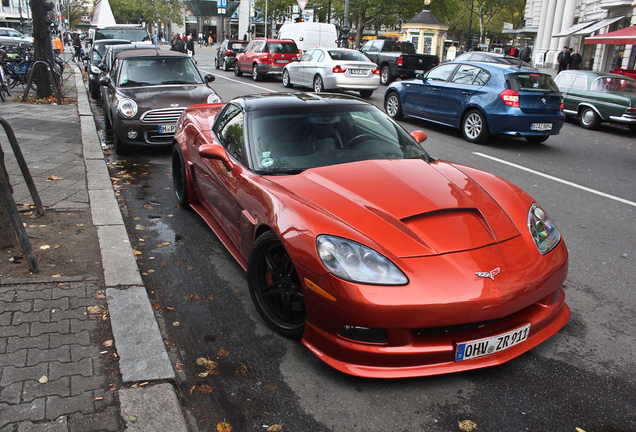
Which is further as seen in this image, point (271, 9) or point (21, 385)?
point (271, 9)

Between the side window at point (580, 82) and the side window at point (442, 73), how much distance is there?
14.9 feet

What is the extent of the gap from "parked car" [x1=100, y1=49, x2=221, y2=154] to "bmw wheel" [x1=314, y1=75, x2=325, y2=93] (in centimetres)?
832

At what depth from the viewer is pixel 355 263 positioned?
277cm

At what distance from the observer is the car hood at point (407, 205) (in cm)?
292

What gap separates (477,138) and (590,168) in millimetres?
2385

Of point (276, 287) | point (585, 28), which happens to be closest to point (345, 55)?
point (276, 287)

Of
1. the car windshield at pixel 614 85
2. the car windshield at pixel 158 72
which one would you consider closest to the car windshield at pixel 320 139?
Result: the car windshield at pixel 158 72

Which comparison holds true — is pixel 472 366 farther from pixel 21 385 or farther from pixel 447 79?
pixel 447 79

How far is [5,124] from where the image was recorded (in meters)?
4.59

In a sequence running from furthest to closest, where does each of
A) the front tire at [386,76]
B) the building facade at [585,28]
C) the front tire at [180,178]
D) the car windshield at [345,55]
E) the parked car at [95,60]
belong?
the building facade at [585,28] → the front tire at [386,76] → the car windshield at [345,55] → the parked car at [95,60] → the front tire at [180,178]

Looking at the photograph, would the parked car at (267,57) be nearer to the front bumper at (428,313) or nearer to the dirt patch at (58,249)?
the dirt patch at (58,249)

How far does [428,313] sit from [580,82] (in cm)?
1343

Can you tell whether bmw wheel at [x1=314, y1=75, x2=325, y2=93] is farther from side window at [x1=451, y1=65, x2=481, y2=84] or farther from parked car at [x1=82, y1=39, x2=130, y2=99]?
side window at [x1=451, y1=65, x2=481, y2=84]

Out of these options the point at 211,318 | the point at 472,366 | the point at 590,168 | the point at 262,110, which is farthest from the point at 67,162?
the point at 590,168
